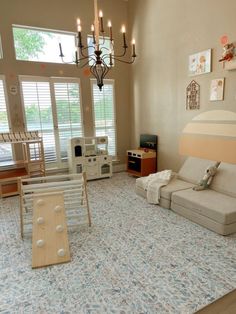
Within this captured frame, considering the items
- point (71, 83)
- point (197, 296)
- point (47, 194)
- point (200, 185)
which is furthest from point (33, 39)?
point (197, 296)

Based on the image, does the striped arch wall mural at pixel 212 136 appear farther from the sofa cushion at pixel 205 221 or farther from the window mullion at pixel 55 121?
the window mullion at pixel 55 121

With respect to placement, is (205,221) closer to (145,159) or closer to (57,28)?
(145,159)

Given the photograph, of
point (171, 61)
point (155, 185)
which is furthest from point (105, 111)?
point (155, 185)

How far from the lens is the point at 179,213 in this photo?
3312 mm

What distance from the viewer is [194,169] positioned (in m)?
3.87

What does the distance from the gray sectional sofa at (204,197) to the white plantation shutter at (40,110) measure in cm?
227

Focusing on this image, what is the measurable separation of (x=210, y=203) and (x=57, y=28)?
454cm

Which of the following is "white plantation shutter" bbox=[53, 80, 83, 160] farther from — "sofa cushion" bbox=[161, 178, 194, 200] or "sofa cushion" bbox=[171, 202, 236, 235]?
"sofa cushion" bbox=[171, 202, 236, 235]

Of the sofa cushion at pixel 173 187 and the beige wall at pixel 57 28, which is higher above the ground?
the beige wall at pixel 57 28

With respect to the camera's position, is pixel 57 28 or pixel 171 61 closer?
pixel 171 61

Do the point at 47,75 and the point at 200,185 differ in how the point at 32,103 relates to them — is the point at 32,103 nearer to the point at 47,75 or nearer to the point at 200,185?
the point at 47,75

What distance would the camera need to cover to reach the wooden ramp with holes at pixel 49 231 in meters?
2.34

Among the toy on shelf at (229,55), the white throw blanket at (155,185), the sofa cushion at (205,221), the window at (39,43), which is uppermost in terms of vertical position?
the window at (39,43)

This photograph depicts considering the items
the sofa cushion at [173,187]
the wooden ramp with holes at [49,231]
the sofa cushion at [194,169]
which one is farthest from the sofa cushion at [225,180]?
the wooden ramp with holes at [49,231]
